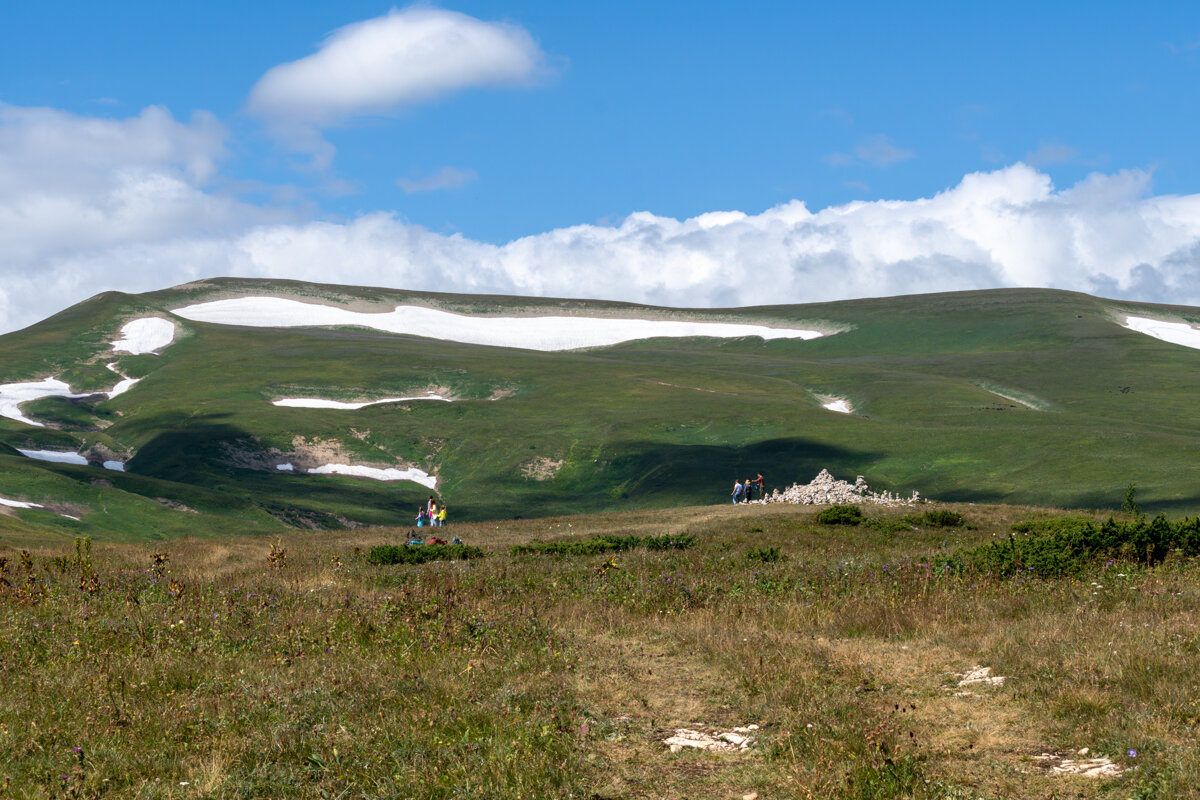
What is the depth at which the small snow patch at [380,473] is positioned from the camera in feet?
342

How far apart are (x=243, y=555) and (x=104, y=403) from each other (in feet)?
407

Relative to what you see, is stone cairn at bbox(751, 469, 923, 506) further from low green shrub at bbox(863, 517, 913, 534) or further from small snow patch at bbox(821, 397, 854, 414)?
small snow patch at bbox(821, 397, 854, 414)

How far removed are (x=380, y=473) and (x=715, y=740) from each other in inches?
3872

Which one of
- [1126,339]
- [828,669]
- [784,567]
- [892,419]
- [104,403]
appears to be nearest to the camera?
[828,669]

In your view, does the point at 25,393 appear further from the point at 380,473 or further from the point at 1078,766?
the point at 1078,766

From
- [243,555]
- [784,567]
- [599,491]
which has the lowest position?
[599,491]

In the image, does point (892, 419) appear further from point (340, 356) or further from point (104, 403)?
point (104, 403)

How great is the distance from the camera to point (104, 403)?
470 feet

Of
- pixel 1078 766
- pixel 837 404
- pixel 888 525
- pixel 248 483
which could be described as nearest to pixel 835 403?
pixel 837 404

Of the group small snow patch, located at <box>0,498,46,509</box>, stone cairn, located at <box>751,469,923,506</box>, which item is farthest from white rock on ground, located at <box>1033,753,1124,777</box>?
small snow patch, located at <box>0,498,46,509</box>

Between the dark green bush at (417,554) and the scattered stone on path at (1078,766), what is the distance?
856 inches

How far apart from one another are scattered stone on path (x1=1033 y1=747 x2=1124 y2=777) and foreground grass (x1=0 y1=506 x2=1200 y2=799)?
118 millimetres

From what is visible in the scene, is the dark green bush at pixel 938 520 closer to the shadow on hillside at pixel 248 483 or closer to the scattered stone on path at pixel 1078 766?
the scattered stone on path at pixel 1078 766

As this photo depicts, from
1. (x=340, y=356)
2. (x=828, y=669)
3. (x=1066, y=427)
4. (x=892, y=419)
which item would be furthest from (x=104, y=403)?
(x=828, y=669)
